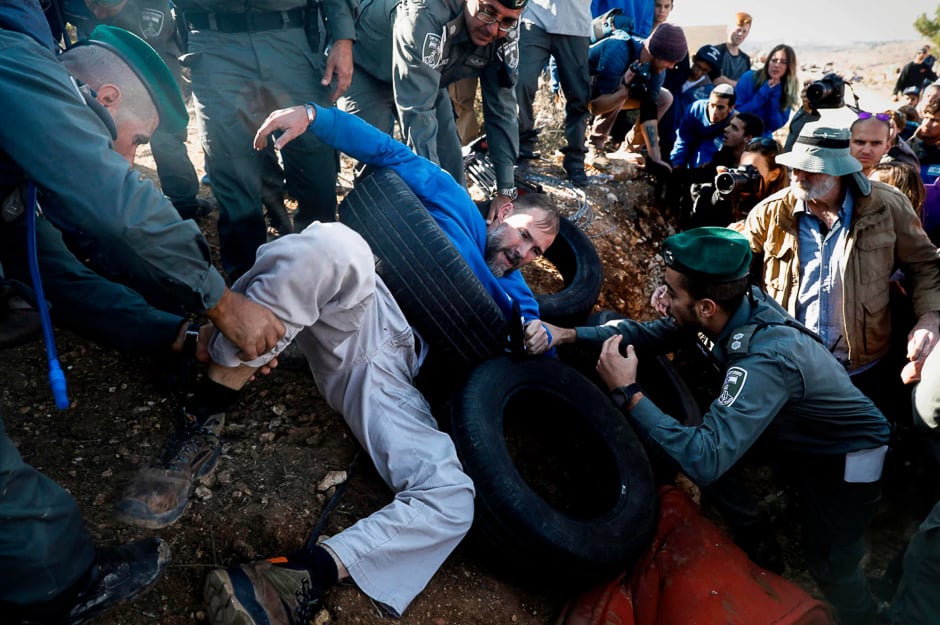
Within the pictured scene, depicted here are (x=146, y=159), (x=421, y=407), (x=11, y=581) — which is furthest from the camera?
(x=146, y=159)

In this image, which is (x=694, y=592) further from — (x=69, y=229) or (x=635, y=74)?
(x=635, y=74)

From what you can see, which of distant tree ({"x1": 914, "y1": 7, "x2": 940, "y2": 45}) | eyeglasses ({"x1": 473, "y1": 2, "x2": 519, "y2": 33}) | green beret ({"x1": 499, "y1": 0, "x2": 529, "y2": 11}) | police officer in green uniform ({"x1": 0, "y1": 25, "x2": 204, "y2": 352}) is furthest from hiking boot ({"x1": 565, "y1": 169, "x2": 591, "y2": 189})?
distant tree ({"x1": 914, "y1": 7, "x2": 940, "y2": 45})

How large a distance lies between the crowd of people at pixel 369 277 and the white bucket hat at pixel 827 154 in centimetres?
1

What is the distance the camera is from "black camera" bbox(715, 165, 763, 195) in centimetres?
498

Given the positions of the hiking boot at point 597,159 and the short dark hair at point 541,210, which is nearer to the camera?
the short dark hair at point 541,210

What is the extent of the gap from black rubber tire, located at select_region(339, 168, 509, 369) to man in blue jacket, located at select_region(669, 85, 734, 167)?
14.9ft

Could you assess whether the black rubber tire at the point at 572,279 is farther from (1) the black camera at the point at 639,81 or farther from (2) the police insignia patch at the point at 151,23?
(2) the police insignia patch at the point at 151,23

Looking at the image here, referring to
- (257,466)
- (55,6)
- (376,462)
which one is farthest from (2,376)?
(55,6)

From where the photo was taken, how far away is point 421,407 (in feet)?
8.84

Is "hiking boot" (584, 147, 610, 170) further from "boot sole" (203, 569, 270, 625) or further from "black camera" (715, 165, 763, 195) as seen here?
"boot sole" (203, 569, 270, 625)

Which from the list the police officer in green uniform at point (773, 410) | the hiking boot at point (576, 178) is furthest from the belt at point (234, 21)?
the hiking boot at point (576, 178)

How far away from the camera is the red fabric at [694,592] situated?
2594mm

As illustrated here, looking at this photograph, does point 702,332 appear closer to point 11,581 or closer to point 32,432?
point 11,581

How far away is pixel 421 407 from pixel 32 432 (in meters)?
1.60
